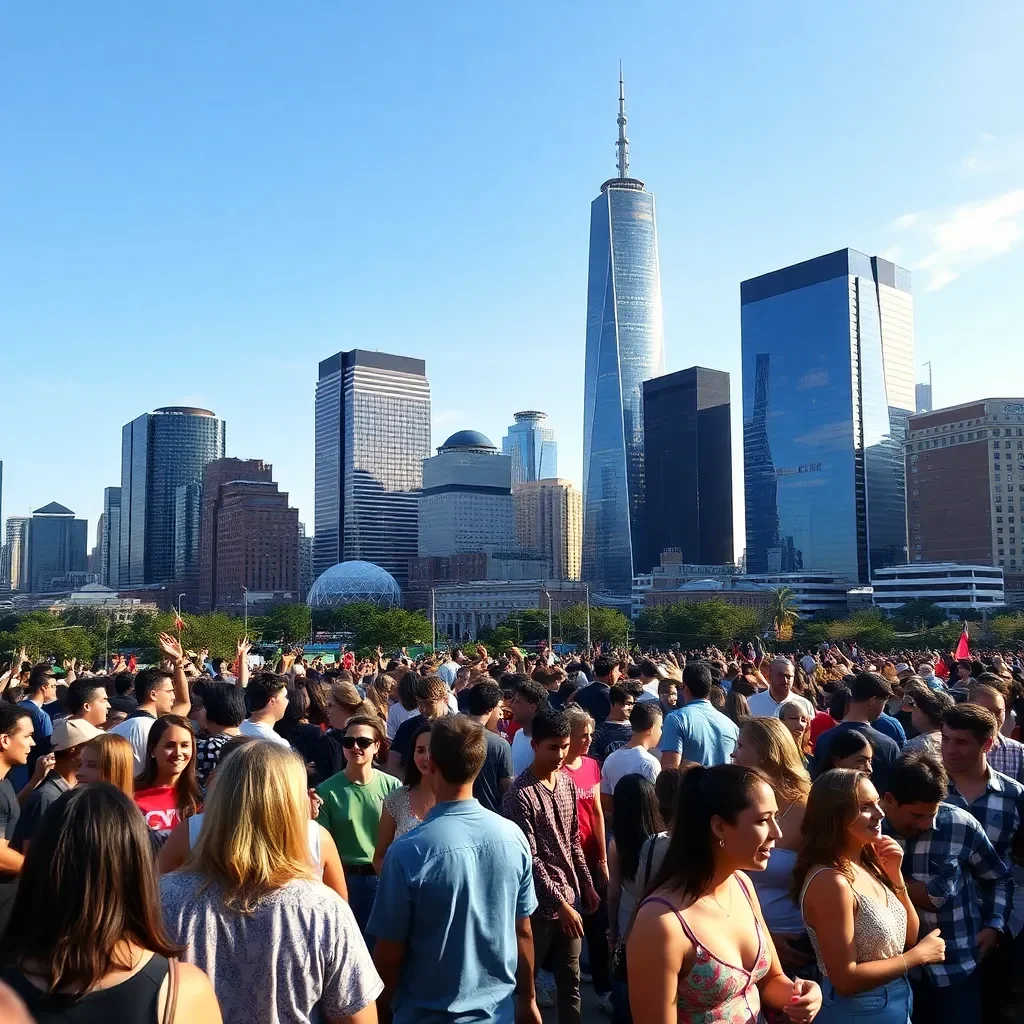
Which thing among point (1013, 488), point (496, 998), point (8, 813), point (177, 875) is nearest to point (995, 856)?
point (496, 998)

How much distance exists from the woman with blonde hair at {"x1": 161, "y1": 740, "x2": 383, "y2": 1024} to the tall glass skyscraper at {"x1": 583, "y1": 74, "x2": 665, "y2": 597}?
503 feet

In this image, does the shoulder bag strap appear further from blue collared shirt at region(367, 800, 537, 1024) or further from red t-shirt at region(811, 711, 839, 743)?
red t-shirt at region(811, 711, 839, 743)

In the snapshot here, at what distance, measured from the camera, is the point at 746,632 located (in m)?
84.6

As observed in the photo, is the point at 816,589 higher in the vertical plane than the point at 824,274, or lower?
lower

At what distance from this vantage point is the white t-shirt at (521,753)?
767 cm

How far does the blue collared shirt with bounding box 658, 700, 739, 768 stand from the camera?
305 inches

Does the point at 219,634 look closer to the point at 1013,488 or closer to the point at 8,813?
the point at 8,813

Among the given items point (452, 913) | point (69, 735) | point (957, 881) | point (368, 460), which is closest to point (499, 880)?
point (452, 913)

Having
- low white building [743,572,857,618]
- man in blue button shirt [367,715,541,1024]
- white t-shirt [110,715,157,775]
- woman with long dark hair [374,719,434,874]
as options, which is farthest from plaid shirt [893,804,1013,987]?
low white building [743,572,857,618]

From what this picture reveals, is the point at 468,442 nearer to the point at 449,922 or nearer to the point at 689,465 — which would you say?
the point at 689,465

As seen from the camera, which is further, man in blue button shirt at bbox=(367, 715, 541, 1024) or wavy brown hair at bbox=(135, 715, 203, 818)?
wavy brown hair at bbox=(135, 715, 203, 818)

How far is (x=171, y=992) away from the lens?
8.26ft

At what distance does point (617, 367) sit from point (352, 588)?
55234mm

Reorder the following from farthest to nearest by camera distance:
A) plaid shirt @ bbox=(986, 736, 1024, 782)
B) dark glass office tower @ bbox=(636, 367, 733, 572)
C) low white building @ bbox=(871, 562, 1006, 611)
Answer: dark glass office tower @ bbox=(636, 367, 733, 572)
low white building @ bbox=(871, 562, 1006, 611)
plaid shirt @ bbox=(986, 736, 1024, 782)
